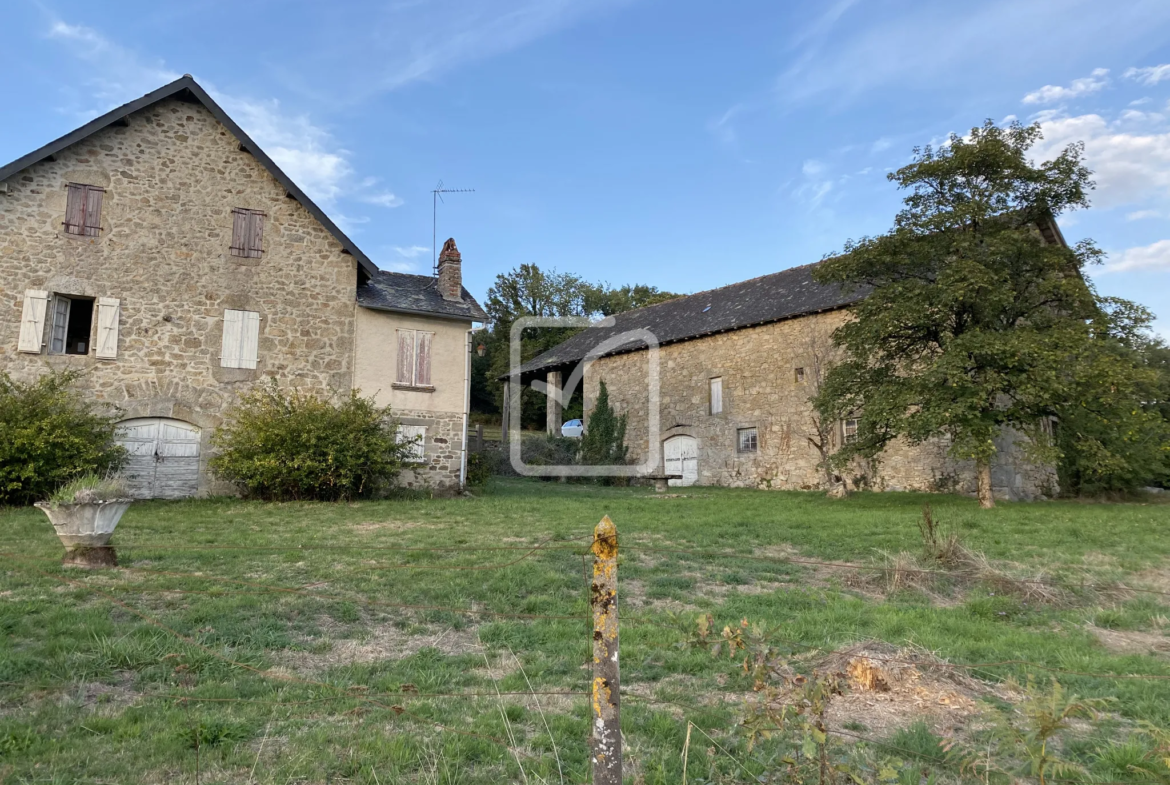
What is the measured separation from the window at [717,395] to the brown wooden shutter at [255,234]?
13.9 meters

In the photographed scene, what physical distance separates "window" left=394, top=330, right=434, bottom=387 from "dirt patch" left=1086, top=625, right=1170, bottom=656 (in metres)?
13.2

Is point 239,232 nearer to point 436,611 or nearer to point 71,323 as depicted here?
point 71,323

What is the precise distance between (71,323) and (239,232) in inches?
181

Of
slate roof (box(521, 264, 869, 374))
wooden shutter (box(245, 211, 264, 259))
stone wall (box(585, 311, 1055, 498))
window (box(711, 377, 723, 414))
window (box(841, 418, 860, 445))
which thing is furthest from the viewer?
window (box(711, 377, 723, 414))

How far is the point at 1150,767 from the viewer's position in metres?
3.23

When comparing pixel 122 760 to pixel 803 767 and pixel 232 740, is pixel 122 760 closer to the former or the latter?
pixel 232 740

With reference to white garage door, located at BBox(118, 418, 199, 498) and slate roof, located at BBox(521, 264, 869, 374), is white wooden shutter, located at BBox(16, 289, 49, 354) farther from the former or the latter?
slate roof, located at BBox(521, 264, 869, 374)

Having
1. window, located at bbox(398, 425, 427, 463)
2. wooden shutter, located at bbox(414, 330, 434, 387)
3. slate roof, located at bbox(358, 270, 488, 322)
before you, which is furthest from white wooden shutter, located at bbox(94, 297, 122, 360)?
wooden shutter, located at bbox(414, 330, 434, 387)

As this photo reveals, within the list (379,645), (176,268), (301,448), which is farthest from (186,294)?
(379,645)

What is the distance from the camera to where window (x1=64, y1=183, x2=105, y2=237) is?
45.0 ft

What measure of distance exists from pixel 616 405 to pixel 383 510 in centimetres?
1439

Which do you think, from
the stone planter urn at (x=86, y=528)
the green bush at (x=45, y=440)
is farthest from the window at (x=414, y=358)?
the stone planter urn at (x=86, y=528)

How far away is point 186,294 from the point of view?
47.1 ft

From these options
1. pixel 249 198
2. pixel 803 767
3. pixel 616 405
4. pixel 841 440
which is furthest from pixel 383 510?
pixel 616 405
